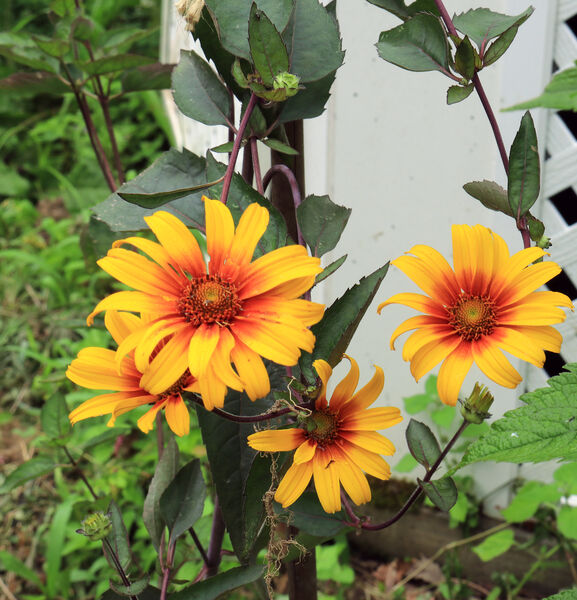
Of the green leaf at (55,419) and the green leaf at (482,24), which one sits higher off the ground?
the green leaf at (482,24)

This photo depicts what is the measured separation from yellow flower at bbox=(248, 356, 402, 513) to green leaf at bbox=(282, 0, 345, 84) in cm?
23

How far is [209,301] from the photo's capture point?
16.0 inches

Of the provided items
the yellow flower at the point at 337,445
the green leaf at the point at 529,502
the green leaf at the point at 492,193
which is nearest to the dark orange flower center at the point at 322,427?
the yellow flower at the point at 337,445

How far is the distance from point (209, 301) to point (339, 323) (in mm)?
107

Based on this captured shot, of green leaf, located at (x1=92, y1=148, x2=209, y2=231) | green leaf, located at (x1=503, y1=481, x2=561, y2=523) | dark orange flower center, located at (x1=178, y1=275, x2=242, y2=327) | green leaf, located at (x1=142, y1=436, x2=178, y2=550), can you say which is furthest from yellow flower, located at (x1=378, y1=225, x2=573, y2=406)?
green leaf, located at (x1=503, y1=481, x2=561, y2=523)

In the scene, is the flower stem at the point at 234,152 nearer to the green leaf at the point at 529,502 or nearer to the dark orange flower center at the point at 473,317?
the dark orange flower center at the point at 473,317

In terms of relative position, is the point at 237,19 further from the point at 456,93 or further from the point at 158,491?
the point at 158,491

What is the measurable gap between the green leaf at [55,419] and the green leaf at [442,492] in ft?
1.82

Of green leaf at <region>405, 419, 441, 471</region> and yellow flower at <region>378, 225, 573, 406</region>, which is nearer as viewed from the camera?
yellow flower at <region>378, 225, 573, 406</region>

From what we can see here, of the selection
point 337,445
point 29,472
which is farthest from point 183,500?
point 29,472

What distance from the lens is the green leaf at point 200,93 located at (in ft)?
1.93

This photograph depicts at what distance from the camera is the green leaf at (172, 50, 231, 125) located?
0.59m

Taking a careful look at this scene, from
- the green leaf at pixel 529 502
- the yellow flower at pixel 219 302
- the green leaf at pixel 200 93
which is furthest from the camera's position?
the green leaf at pixel 529 502

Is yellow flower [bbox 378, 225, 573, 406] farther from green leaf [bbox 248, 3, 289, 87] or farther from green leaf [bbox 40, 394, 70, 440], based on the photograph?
green leaf [bbox 40, 394, 70, 440]
